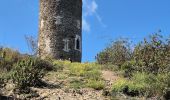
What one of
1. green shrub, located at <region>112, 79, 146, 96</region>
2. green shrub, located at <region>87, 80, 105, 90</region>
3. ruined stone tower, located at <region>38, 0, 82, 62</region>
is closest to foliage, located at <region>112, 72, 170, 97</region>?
green shrub, located at <region>112, 79, 146, 96</region>

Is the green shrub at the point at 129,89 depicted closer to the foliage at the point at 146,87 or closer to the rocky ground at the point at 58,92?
the foliage at the point at 146,87

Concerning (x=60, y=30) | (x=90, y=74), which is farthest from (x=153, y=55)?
(x=60, y=30)

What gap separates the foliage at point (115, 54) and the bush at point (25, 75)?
24.0 feet

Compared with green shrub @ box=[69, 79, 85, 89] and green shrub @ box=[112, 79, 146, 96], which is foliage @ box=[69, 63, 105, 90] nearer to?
green shrub @ box=[69, 79, 85, 89]

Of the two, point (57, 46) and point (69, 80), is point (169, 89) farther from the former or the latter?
point (57, 46)

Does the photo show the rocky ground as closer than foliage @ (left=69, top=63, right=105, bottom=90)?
Yes

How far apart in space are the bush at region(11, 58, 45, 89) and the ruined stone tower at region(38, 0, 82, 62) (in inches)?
562

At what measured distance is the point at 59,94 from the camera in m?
18.6

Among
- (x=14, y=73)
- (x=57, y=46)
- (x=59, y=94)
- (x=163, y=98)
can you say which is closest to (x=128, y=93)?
(x=163, y=98)

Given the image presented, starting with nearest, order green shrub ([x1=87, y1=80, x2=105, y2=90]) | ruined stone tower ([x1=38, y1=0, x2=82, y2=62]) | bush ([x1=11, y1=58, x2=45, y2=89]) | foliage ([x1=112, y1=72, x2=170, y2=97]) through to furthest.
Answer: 1. bush ([x1=11, y1=58, x2=45, y2=89])
2. foliage ([x1=112, y1=72, x2=170, y2=97])
3. green shrub ([x1=87, y1=80, x2=105, y2=90])
4. ruined stone tower ([x1=38, y1=0, x2=82, y2=62])

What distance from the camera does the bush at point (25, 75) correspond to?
1902 centimetres

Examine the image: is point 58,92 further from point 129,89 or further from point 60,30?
point 60,30

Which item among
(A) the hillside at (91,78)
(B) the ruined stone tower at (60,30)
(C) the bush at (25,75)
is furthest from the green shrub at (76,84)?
(B) the ruined stone tower at (60,30)

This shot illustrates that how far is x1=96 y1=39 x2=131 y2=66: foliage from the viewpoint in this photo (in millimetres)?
27312
